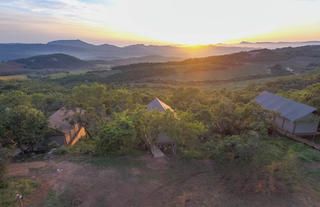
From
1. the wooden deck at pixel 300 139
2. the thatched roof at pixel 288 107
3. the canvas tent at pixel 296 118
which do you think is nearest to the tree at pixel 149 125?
the wooden deck at pixel 300 139

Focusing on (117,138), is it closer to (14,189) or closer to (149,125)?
(149,125)

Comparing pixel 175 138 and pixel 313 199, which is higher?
pixel 175 138

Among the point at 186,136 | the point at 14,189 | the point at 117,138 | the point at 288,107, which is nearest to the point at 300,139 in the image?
the point at 288,107

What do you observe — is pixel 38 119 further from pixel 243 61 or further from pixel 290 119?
pixel 243 61

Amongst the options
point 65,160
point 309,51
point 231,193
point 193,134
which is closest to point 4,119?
point 65,160

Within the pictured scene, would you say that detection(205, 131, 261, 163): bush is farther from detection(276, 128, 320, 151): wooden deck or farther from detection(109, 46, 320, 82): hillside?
detection(109, 46, 320, 82): hillside

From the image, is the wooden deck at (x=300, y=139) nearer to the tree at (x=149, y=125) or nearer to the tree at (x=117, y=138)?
the tree at (x=149, y=125)
